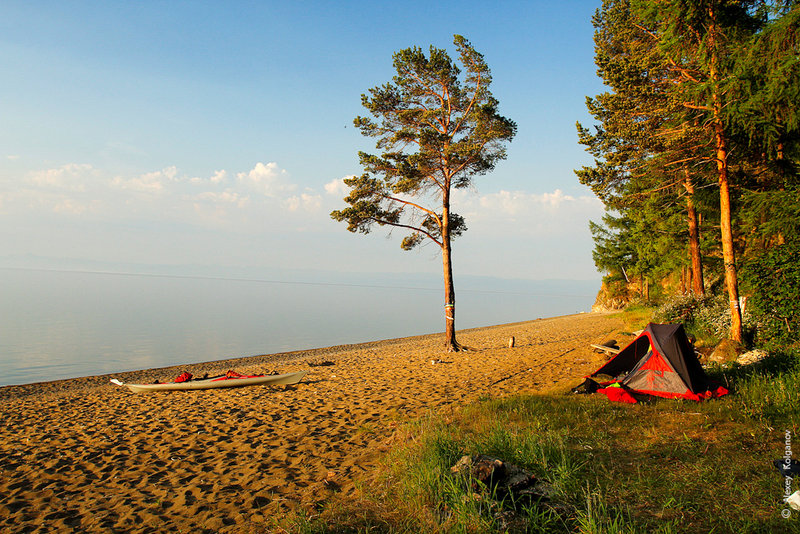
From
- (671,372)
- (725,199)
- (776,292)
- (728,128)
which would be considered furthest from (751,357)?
(728,128)

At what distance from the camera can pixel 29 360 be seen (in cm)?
2427

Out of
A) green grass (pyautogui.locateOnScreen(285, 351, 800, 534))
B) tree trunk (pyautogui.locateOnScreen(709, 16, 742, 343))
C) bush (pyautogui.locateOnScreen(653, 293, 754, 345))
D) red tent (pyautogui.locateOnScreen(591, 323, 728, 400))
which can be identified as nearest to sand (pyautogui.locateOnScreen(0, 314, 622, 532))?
green grass (pyautogui.locateOnScreen(285, 351, 800, 534))

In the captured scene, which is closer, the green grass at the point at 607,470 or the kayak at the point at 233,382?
the green grass at the point at 607,470

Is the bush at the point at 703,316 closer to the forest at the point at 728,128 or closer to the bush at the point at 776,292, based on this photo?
the forest at the point at 728,128

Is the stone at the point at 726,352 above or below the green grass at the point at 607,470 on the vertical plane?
above

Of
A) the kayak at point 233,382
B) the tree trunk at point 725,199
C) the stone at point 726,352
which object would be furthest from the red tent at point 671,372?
the kayak at point 233,382

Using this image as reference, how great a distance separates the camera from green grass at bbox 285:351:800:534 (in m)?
3.78

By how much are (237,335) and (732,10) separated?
3807 centimetres

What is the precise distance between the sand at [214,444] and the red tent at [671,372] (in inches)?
71.5

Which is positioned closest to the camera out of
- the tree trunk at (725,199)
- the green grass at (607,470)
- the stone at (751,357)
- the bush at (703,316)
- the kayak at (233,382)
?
the green grass at (607,470)

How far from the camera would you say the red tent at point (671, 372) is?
7.82 metres

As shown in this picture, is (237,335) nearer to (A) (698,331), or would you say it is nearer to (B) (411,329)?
(B) (411,329)

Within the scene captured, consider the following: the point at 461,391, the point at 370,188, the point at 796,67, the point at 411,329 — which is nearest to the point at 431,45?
the point at 370,188

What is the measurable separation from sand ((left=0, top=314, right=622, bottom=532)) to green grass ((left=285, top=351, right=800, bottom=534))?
1.10 meters
